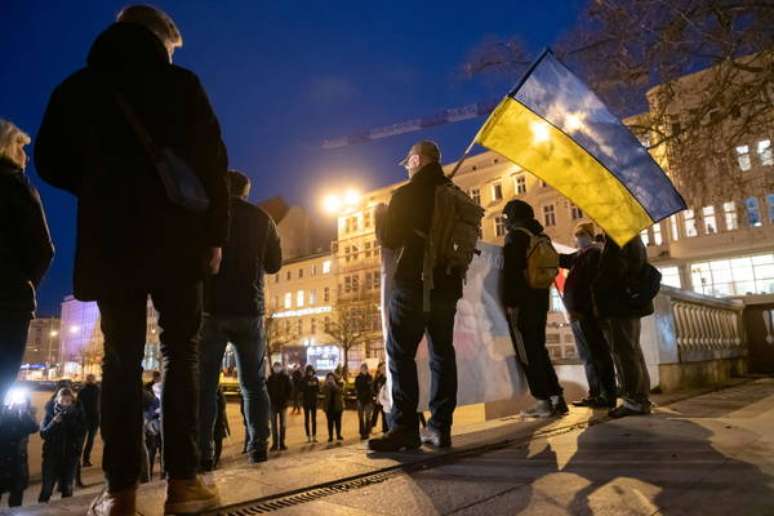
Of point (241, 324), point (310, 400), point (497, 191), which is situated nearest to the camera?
point (241, 324)

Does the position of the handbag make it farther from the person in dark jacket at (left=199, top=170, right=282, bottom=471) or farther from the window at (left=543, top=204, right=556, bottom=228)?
the window at (left=543, top=204, right=556, bottom=228)

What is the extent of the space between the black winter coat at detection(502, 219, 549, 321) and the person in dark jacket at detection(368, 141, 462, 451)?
1705 mm

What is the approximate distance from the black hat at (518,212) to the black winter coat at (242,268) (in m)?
2.69

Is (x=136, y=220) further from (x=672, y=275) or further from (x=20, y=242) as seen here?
(x=672, y=275)

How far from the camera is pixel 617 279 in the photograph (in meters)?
5.49

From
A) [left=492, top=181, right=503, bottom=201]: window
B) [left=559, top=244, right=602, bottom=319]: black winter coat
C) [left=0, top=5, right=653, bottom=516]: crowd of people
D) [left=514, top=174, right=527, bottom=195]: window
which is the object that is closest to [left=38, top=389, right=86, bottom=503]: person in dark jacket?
Answer: [left=0, top=5, right=653, bottom=516]: crowd of people

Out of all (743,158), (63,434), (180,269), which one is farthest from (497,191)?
(180,269)

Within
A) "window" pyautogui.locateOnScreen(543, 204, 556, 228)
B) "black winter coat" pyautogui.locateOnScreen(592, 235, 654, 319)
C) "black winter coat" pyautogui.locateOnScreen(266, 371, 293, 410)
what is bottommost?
"black winter coat" pyautogui.locateOnScreen(266, 371, 293, 410)

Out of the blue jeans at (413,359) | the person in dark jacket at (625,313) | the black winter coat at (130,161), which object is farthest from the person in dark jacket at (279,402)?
the black winter coat at (130,161)

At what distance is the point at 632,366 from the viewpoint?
5293 mm

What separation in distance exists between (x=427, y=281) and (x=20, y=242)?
245 centimetres

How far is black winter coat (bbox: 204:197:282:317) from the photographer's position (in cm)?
384

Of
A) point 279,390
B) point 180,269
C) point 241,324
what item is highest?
point 180,269

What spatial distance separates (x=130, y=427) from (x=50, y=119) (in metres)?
1.33
